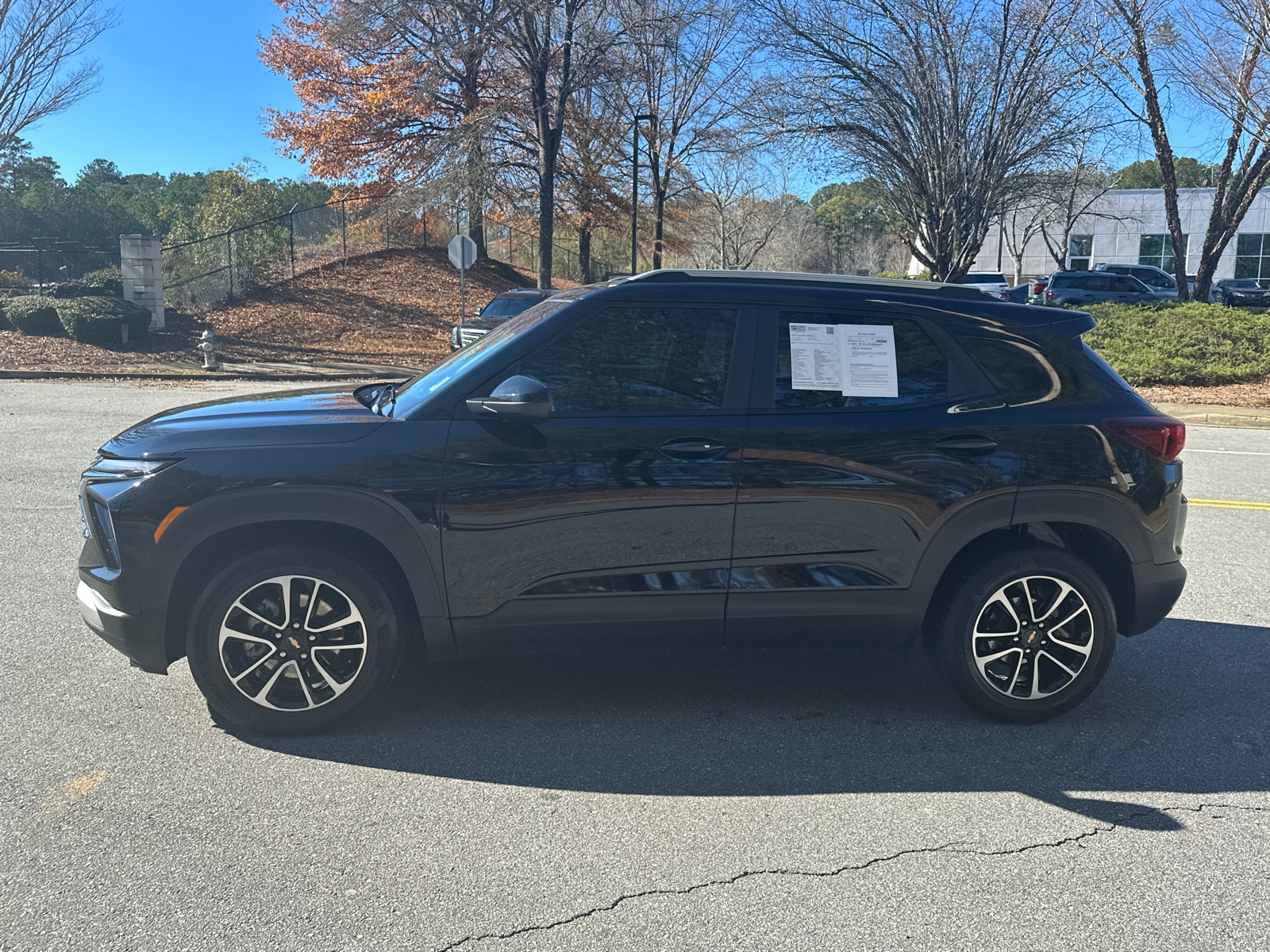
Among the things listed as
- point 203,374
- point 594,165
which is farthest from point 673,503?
point 594,165

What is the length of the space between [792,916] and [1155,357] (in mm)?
Answer: 18896

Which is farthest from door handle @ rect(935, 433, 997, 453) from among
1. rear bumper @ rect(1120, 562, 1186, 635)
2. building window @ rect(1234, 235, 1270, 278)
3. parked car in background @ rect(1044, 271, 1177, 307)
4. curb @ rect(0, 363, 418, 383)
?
building window @ rect(1234, 235, 1270, 278)

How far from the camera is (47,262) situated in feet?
110

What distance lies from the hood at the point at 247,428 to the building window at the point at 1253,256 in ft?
209

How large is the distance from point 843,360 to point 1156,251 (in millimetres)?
64197

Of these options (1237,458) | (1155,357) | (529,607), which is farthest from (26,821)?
(1155,357)

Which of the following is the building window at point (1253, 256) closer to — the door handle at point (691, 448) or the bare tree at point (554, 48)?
the bare tree at point (554, 48)

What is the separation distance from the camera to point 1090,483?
415 centimetres

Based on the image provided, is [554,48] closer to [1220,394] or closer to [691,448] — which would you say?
[1220,394]

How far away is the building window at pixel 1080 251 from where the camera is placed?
61781 mm

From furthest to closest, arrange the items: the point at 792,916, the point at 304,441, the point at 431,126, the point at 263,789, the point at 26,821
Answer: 1. the point at 431,126
2. the point at 304,441
3. the point at 263,789
4. the point at 26,821
5. the point at 792,916

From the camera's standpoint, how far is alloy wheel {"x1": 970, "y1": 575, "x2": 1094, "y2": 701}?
4133 millimetres

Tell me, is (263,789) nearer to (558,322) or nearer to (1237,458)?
(558,322)

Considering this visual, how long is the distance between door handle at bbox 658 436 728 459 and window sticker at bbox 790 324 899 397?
1.50 ft
